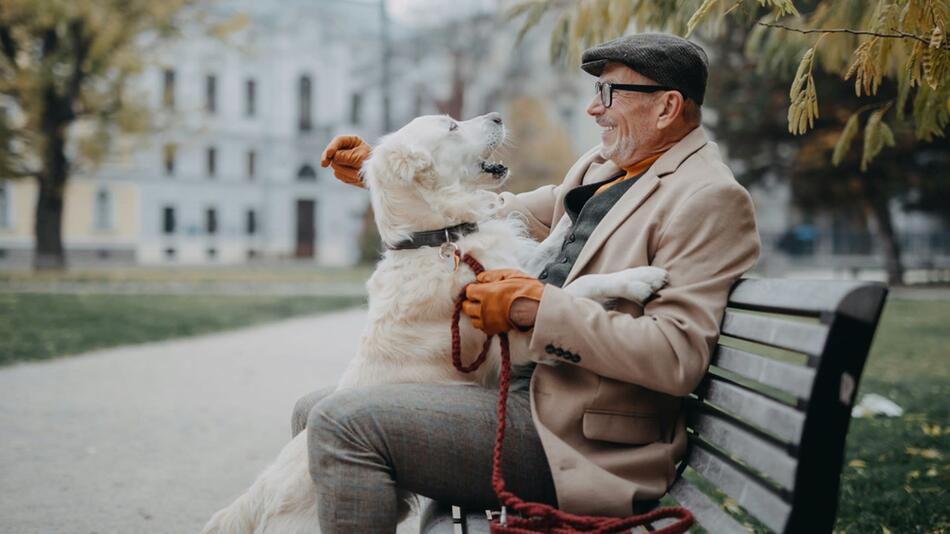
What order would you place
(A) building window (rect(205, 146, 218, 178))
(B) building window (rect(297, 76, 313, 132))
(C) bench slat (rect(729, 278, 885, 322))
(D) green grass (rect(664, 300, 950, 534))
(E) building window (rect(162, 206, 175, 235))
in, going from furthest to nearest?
1. (B) building window (rect(297, 76, 313, 132))
2. (A) building window (rect(205, 146, 218, 178))
3. (E) building window (rect(162, 206, 175, 235))
4. (D) green grass (rect(664, 300, 950, 534))
5. (C) bench slat (rect(729, 278, 885, 322))

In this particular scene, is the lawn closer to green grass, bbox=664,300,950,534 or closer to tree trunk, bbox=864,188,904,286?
green grass, bbox=664,300,950,534

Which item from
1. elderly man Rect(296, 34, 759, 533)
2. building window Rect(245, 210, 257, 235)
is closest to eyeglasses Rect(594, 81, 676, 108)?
elderly man Rect(296, 34, 759, 533)

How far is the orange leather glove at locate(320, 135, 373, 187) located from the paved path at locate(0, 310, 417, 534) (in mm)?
1631

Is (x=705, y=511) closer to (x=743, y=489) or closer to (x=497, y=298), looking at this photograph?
(x=743, y=489)

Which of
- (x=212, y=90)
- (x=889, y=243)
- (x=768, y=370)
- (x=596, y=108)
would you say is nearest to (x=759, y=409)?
(x=768, y=370)

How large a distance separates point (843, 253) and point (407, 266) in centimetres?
4089

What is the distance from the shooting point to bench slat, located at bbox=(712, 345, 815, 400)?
1.80m

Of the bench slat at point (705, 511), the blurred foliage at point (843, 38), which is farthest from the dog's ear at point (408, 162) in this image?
the bench slat at point (705, 511)

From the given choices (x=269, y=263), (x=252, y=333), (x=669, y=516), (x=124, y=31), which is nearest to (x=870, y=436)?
(x=669, y=516)

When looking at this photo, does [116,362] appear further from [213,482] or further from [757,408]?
[757,408]

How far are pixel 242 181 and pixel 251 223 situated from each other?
2.41 metres

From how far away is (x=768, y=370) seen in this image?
1.99 m

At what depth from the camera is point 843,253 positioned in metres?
39.7

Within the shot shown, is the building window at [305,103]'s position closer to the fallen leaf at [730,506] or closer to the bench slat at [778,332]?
the fallen leaf at [730,506]
